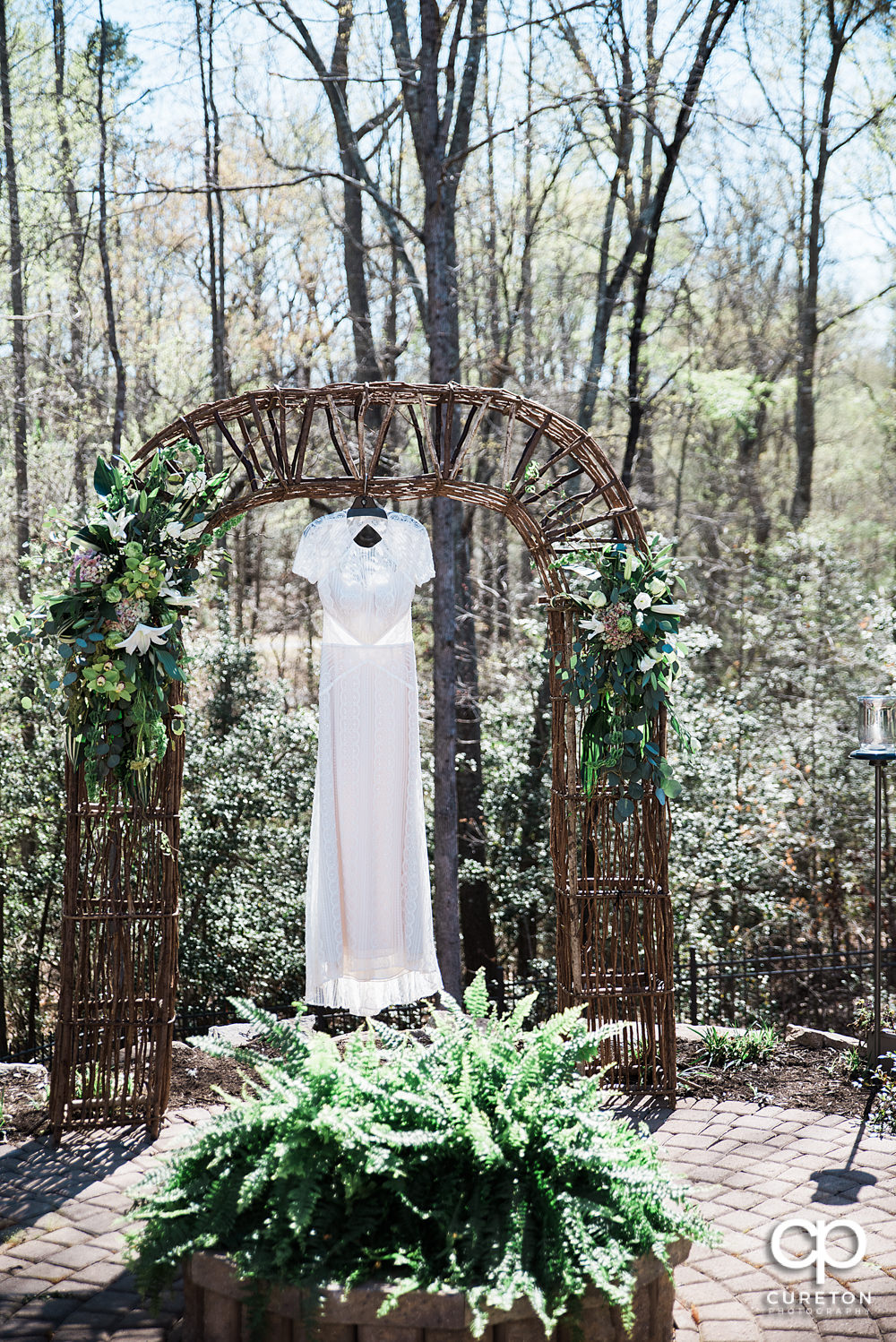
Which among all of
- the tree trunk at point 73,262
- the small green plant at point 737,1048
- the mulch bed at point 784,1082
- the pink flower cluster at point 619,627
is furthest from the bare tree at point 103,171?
the mulch bed at point 784,1082

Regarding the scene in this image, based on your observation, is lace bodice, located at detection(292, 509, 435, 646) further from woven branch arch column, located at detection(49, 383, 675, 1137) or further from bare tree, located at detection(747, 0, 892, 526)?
bare tree, located at detection(747, 0, 892, 526)

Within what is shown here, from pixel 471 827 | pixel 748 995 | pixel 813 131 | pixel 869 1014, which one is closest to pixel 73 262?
pixel 471 827

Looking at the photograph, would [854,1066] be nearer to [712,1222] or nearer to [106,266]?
[712,1222]

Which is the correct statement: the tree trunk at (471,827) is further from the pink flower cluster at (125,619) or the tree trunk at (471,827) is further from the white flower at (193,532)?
the pink flower cluster at (125,619)

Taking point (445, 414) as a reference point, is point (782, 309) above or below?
above

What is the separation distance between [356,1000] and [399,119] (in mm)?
8422

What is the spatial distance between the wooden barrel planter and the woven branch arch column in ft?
5.98

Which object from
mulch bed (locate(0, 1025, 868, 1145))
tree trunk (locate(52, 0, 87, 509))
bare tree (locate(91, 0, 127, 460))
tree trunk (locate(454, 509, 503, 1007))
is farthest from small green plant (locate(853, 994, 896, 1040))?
tree trunk (locate(52, 0, 87, 509))

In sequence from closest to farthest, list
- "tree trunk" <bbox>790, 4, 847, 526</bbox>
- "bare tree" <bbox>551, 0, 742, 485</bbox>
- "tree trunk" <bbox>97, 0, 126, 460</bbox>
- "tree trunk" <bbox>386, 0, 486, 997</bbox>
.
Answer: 1. "tree trunk" <bbox>386, 0, 486, 997</bbox>
2. "bare tree" <bbox>551, 0, 742, 485</bbox>
3. "tree trunk" <bbox>97, 0, 126, 460</bbox>
4. "tree trunk" <bbox>790, 4, 847, 526</bbox>

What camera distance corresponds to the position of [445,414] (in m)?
4.49

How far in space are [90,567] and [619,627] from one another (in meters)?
2.10

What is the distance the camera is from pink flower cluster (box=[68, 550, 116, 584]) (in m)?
4.27

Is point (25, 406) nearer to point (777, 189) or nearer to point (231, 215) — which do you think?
point (231, 215)

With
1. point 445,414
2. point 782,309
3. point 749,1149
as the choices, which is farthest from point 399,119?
point 749,1149
